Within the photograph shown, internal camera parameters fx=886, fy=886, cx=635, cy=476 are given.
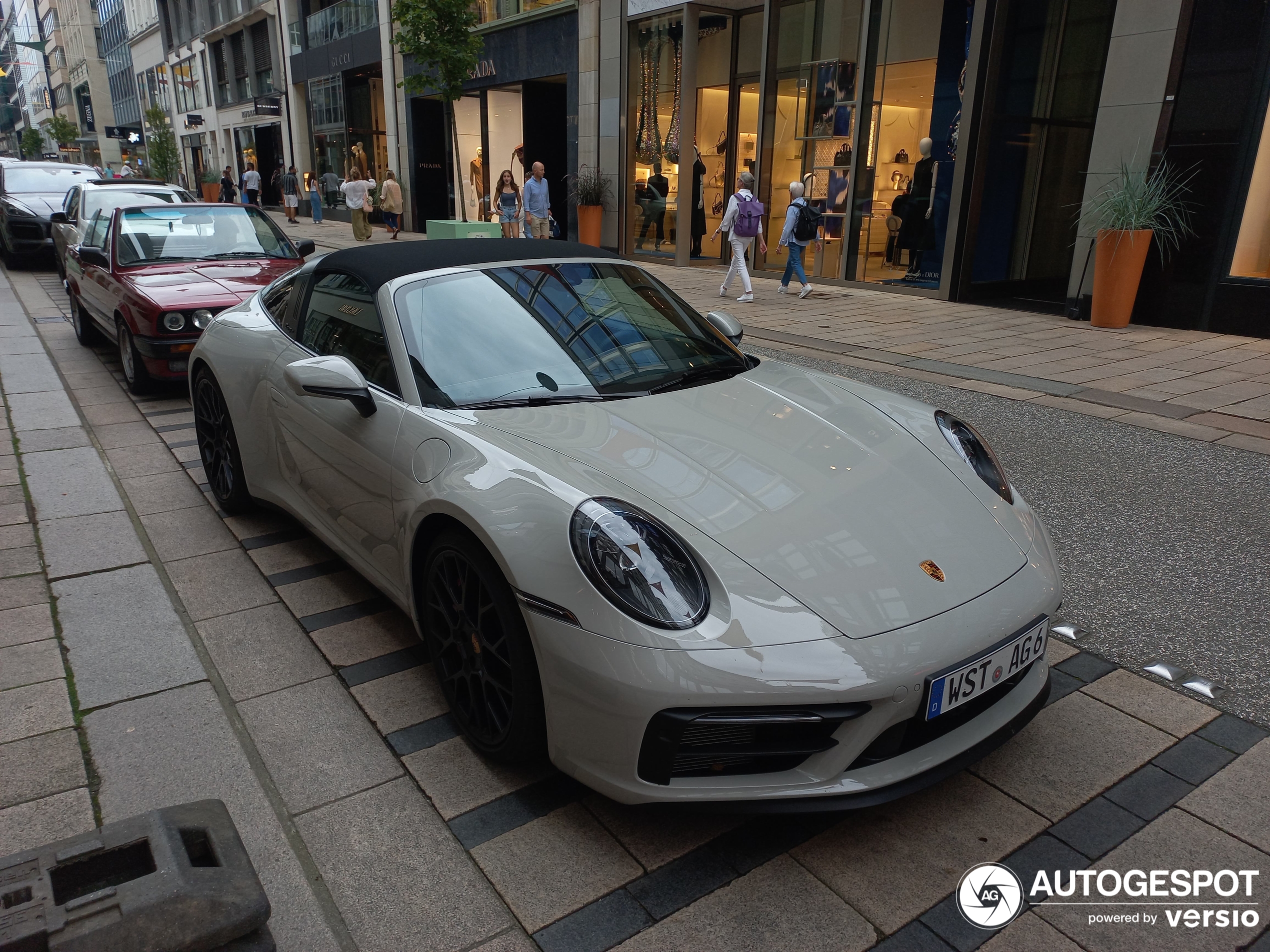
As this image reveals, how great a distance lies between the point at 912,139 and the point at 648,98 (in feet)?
20.3

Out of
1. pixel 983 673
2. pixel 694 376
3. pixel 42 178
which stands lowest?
pixel 983 673

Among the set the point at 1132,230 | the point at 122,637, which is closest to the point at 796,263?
the point at 1132,230

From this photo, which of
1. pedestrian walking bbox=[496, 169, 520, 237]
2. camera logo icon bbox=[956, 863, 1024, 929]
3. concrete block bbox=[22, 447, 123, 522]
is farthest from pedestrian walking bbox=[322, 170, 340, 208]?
camera logo icon bbox=[956, 863, 1024, 929]

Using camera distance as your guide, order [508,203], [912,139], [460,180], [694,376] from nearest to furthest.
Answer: [694,376]
[912,139]
[508,203]
[460,180]

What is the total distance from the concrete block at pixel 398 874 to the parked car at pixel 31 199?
17.6 metres

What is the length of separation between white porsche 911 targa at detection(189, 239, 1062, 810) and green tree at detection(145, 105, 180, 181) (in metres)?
48.0

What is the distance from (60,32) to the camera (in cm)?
8588

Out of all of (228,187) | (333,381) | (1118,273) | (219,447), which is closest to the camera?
(333,381)

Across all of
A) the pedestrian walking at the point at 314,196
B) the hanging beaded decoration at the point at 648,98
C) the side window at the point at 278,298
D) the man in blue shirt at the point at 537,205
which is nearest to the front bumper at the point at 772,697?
the side window at the point at 278,298

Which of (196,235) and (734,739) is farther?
(196,235)

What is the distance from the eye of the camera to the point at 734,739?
2043 millimetres

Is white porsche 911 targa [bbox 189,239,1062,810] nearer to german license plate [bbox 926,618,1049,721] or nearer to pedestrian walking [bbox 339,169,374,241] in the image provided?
german license plate [bbox 926,618,1049,721]

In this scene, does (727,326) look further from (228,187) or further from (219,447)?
(228,187)

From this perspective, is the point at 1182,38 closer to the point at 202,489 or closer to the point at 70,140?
the point at 202,489
